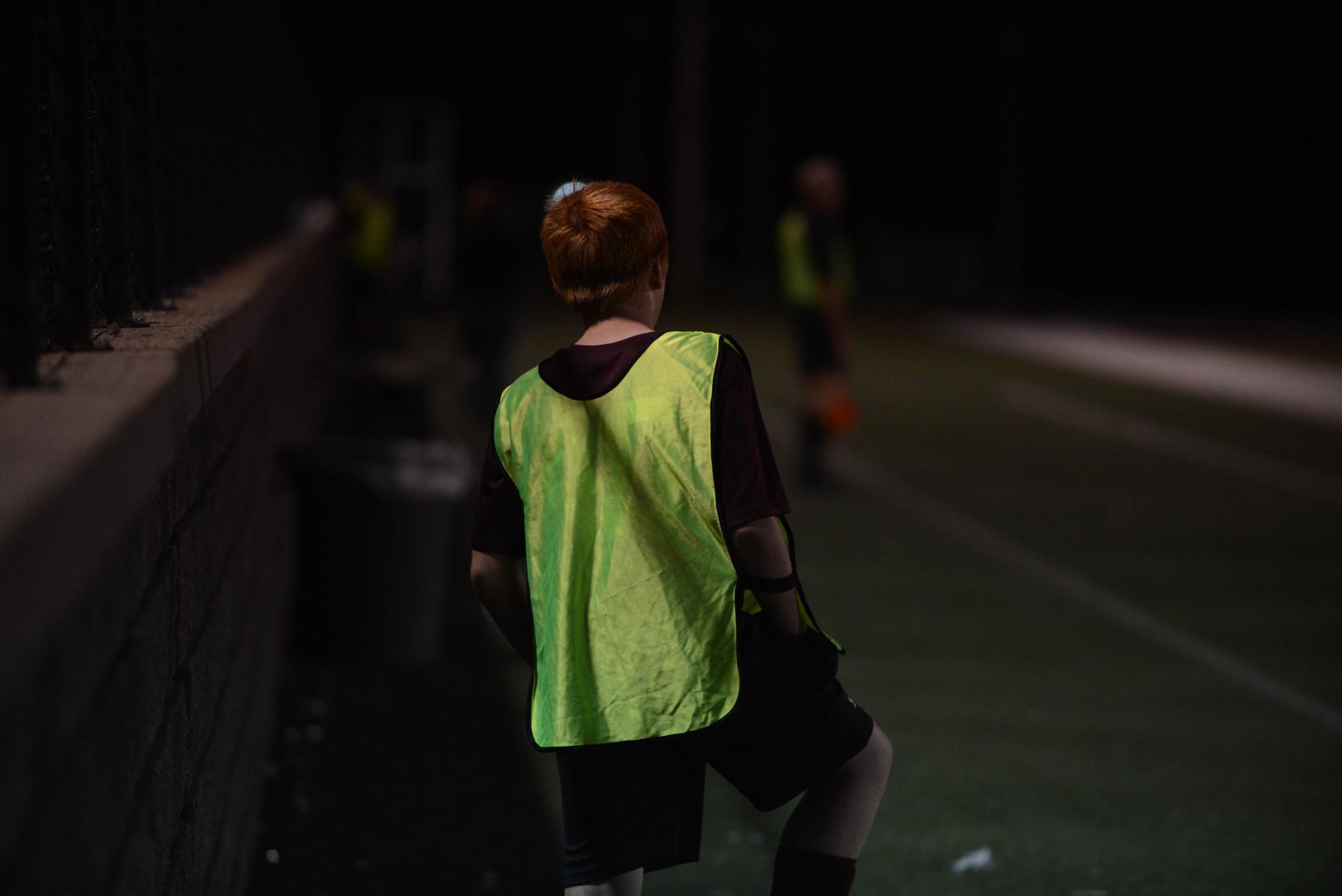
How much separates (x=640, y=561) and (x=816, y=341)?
30.6ft

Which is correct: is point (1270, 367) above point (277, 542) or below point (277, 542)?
below

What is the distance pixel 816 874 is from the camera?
136 inches

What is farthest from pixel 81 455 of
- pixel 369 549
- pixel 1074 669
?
pixel 1074 669

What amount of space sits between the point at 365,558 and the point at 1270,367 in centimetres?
1803

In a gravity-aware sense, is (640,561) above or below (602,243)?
below

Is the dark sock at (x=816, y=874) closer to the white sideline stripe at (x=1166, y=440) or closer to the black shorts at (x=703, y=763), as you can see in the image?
the black shorts at (x=703, y=763)

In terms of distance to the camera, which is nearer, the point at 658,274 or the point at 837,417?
the point at 658,274

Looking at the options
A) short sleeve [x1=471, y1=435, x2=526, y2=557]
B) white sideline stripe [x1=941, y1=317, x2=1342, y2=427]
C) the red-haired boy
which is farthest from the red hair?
white sideline stripe [x1=941, y1=317, x2=1342, y2=427]

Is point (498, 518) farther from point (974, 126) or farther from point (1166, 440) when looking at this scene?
point (974, 126)

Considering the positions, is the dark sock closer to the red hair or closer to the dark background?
the red hair

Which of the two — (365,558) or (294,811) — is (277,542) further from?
(294,811)

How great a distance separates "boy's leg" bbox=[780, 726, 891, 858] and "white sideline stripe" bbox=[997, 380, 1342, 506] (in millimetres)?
9810

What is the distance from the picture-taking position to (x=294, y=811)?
5.62 meters

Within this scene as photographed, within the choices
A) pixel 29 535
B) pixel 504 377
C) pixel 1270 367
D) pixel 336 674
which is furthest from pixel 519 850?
pixel 1270 367
